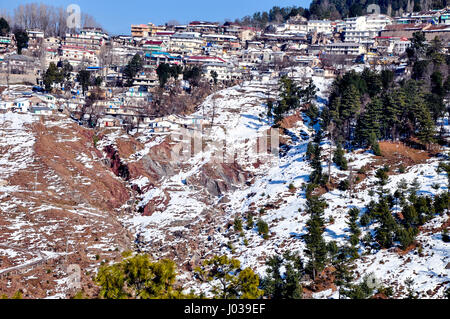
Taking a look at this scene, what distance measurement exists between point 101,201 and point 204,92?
29099 millimetres

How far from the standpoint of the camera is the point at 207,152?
165 feet

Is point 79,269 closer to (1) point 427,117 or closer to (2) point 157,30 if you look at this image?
(1) point 427,117

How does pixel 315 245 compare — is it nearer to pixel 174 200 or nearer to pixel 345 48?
pixel 174 200

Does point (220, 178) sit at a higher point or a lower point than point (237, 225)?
higher

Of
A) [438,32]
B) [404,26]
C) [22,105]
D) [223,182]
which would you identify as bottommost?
[223,182]

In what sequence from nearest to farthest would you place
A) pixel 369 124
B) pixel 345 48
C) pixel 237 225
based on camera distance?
pixel 237 225, pixel 369 124, pixel 345 48

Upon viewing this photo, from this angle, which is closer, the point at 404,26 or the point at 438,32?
the point at 438,32

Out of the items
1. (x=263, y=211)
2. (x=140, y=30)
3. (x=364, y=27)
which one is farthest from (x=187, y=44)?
(x=263, y=211)

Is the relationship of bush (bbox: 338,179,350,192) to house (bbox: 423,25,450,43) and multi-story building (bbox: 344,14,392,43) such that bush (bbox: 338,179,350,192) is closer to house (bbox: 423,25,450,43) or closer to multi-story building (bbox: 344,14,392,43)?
house (bbox: 423,25,450,43)

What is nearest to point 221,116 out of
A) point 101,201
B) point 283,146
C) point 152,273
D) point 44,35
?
point 283,146

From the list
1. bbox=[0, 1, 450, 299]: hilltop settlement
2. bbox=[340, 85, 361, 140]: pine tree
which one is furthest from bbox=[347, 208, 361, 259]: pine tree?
bbox=[340, 85, 361, 140]: pine tree

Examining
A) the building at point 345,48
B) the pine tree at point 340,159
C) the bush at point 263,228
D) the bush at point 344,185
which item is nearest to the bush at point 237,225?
the bush at point 263,228

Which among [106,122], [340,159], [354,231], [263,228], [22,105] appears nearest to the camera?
[354,231]

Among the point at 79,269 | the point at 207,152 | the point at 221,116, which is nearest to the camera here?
the point at 79,269
